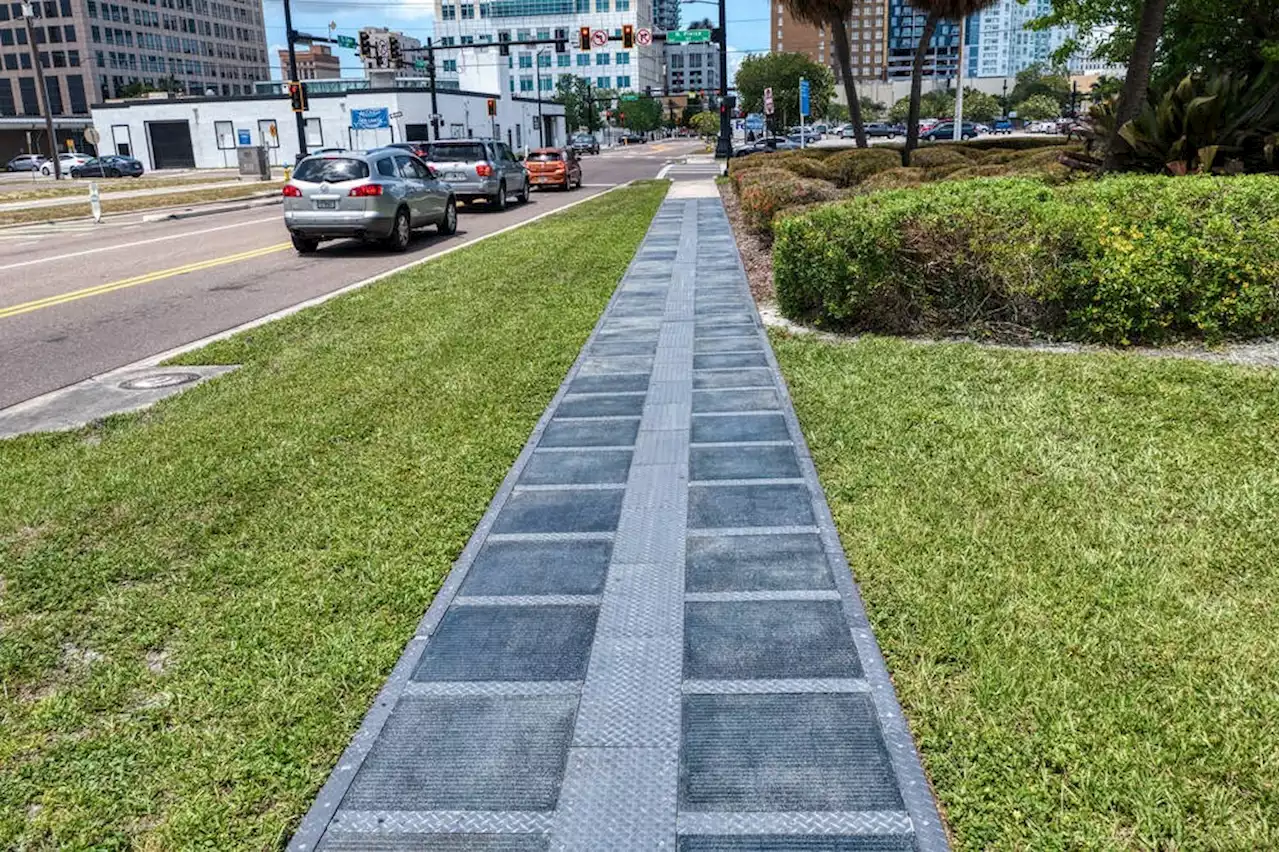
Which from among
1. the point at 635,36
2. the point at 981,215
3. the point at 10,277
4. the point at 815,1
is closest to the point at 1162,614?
the point at 981,215

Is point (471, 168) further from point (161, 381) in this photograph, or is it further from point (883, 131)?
point (883, 131)

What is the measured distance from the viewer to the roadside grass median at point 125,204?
27672 millimetres

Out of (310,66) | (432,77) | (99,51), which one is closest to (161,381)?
(432,77)

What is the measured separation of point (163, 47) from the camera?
14125cm

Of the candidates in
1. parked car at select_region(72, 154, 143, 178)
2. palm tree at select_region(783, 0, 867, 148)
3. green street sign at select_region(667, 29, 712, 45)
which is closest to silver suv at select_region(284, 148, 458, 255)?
palm tree at select_region(783, 0, 867, 148)

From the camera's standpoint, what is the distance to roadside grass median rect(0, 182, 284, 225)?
27.7 m

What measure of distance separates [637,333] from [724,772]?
6.40 m

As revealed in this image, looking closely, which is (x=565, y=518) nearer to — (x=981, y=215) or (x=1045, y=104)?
(x=981, y=215)

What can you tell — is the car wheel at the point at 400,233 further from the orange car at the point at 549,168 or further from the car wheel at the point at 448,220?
the orange car at the point at 549,168

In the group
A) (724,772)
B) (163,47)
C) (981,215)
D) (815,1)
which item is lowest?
(724,772)

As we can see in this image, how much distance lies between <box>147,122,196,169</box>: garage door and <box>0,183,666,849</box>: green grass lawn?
7207 centimetres

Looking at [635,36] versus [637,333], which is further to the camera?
[635,36]

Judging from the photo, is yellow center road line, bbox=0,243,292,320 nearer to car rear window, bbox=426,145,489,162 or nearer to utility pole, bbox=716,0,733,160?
car rear window, bbox=426,145,489,162

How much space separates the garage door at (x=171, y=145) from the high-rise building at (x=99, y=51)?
59390 mm
